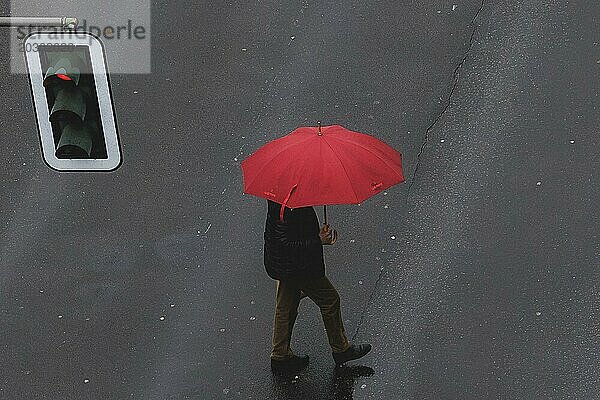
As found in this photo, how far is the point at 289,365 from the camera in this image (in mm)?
7781

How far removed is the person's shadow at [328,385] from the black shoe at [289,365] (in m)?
0.04

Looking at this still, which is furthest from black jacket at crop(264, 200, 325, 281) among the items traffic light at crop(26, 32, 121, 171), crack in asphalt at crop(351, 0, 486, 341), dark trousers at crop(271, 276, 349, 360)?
traffic light at crop(26, 32, 121, 171)

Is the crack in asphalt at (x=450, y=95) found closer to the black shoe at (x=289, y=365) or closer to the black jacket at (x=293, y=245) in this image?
the black shoe at (x=289, y=365)

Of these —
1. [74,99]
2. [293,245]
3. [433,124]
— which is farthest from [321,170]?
[433,124]

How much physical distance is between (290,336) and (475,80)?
3.67m

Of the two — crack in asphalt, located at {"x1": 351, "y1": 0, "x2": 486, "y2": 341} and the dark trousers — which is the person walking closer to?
the dark trousers

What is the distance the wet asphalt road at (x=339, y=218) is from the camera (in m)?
7.86

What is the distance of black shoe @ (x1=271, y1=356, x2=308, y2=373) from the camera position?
7.77 metres

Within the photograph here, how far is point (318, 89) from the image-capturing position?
10.3 meters

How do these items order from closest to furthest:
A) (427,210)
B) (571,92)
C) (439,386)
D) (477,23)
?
(439,386)
(427,210)
(571,92)
(477,23)

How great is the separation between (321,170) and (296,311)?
1356 millimetres

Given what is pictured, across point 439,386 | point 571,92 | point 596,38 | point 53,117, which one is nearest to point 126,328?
point 439,386

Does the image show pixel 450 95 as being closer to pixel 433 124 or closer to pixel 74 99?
pixel 433 124

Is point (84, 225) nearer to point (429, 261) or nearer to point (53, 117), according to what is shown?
point (429, 261)
